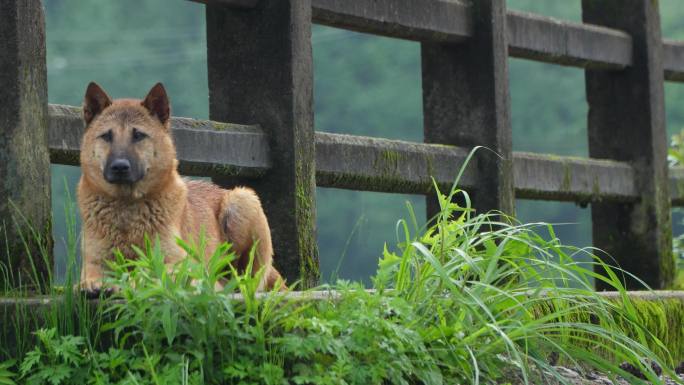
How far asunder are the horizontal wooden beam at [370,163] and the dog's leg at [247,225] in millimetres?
265

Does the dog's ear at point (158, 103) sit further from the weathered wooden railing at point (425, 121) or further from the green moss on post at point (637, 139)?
the green moss on post at point (637, 139)

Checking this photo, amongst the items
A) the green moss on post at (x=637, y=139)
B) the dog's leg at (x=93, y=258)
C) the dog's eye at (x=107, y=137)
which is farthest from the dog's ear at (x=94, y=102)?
the green moss on post at (x=637, y=139)

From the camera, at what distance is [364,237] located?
32719mm

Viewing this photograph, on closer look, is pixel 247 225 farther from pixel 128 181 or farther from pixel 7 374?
pixel 7 374

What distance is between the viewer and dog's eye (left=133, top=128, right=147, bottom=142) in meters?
5.34

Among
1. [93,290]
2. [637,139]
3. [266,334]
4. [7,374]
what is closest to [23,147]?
[93,290]

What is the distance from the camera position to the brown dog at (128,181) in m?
5.23

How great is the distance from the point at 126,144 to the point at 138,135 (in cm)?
8

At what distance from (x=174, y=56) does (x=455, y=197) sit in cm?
2955

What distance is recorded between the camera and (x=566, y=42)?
865 cm

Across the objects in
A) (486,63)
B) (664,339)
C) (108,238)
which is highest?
(486,63)

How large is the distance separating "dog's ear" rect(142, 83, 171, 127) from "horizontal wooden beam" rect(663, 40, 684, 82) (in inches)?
213

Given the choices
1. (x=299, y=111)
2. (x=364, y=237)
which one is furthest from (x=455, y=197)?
(x=364, y=237)

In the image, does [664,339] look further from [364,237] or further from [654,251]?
[364,237]
